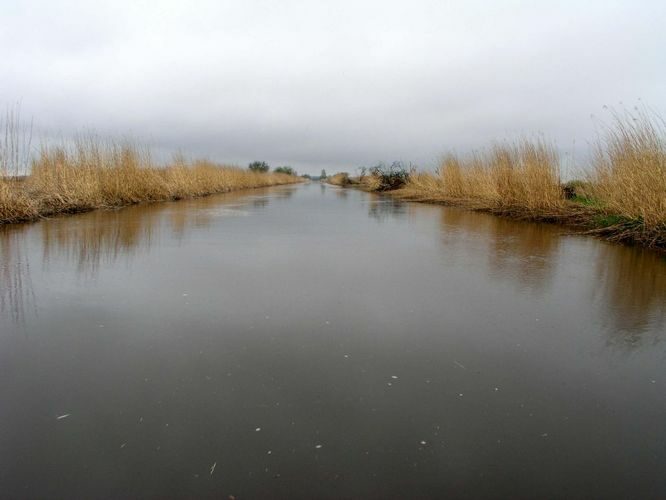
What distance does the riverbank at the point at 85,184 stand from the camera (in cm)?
644

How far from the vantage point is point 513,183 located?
8859mm

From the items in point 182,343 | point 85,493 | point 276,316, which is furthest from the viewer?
point 276,316

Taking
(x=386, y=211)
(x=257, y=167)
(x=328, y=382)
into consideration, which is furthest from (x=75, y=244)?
(x=257, y=167)

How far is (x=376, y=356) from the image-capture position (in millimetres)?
1936

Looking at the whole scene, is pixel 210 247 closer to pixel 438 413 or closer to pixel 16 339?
pixel 16 339

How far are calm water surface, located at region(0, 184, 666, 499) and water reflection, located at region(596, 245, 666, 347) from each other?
0.02 metres

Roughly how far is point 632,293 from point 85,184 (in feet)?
31.2

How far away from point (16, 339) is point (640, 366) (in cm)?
301

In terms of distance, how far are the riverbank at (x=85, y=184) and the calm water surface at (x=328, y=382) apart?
352cm

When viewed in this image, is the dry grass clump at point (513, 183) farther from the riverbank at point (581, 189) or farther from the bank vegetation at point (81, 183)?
the bank vegetation at point (81, 183)

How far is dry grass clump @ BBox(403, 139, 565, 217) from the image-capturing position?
7828mm

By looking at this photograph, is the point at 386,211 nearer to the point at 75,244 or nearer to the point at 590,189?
the point at 590,189

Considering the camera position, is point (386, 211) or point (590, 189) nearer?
point (590, 189)

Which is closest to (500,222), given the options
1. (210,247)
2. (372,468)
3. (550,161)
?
(550,161)
